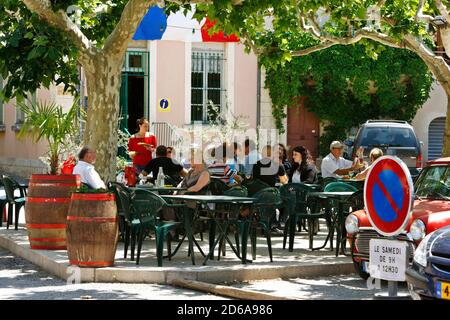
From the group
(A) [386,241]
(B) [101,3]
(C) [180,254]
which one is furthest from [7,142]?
(A) [386,241]

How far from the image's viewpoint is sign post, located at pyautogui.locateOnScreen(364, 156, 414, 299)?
8805 millimetres

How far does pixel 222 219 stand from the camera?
14.2m

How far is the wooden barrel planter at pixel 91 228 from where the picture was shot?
13.0 m

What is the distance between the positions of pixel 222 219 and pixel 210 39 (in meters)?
18.4

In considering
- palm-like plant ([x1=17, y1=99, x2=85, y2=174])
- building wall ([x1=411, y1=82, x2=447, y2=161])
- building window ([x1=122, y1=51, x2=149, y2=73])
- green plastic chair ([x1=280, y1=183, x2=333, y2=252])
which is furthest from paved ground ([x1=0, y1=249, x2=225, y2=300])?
building wall ([x1=411, y1=82, x2=447, y2=161])

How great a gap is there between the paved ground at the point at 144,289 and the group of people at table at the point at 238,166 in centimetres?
277

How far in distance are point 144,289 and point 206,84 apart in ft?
68.0

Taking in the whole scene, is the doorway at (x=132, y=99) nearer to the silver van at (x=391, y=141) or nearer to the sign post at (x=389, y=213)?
the silver van at (x=391, y=141)

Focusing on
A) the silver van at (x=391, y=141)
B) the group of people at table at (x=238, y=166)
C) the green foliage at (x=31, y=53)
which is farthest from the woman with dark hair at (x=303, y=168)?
the silver van at (x=391, y=141)

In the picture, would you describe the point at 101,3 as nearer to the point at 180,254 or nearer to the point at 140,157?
the point at 140,157

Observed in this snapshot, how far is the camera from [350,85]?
33250mm

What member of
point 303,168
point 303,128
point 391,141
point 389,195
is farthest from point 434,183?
point 303,128

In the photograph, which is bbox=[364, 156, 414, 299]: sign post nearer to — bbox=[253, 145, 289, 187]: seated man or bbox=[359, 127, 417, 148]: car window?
bbox=[253, 145, 289, 187]: seated man

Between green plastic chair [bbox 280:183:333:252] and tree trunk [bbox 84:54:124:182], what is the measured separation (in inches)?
110
